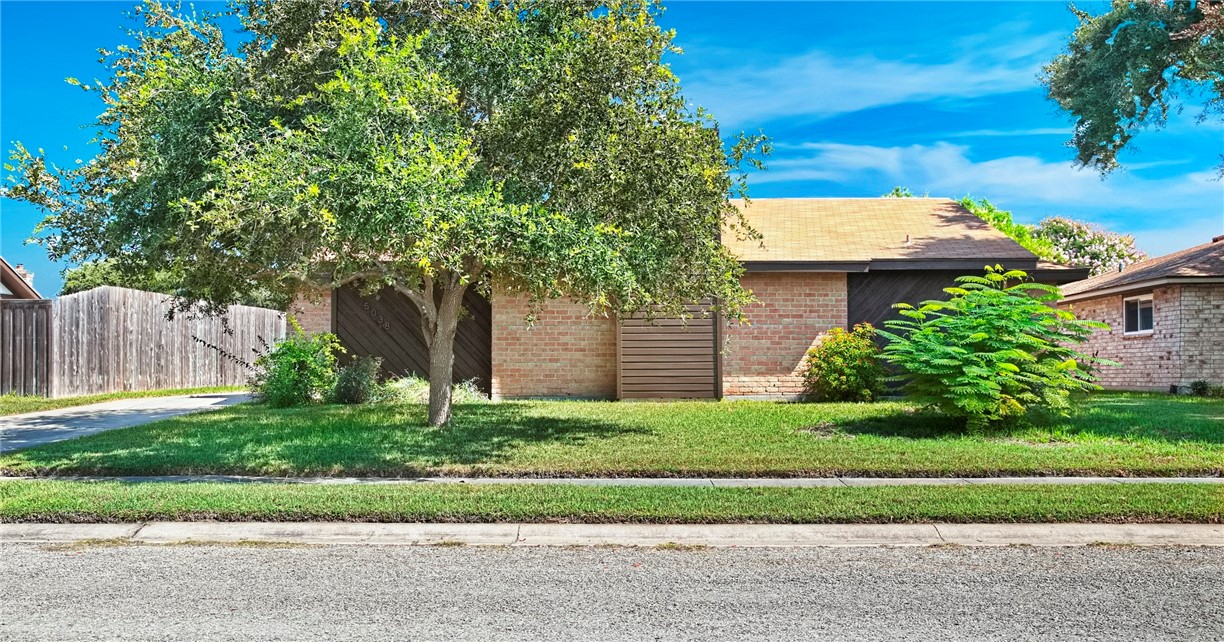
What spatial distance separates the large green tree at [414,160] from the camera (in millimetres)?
9227


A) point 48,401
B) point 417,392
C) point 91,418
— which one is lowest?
point 91,418

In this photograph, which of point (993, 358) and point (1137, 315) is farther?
point (1137, 315)

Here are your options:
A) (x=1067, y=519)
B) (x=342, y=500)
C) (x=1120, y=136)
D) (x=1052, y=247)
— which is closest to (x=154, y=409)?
(x=342, y=500)

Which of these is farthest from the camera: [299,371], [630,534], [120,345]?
[120,345]

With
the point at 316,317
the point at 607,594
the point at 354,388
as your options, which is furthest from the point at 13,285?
the point at 607,594

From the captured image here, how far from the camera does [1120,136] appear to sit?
25.9 m

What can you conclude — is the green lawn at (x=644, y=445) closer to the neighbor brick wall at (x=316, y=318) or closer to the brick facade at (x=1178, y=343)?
the neighbor brick wall at (x=316, y=318)

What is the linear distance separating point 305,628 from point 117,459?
6.66 m

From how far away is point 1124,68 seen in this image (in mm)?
24562

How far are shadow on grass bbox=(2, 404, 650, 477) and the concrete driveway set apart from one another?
0.87 m

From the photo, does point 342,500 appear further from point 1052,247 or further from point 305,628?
point 1052,247

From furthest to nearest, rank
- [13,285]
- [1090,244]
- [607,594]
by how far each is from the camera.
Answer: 1. [1090,244]
2. [13,285]
3. [607,594]

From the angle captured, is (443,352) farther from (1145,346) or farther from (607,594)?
(1145,346)

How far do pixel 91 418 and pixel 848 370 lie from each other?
1307 centimetres
